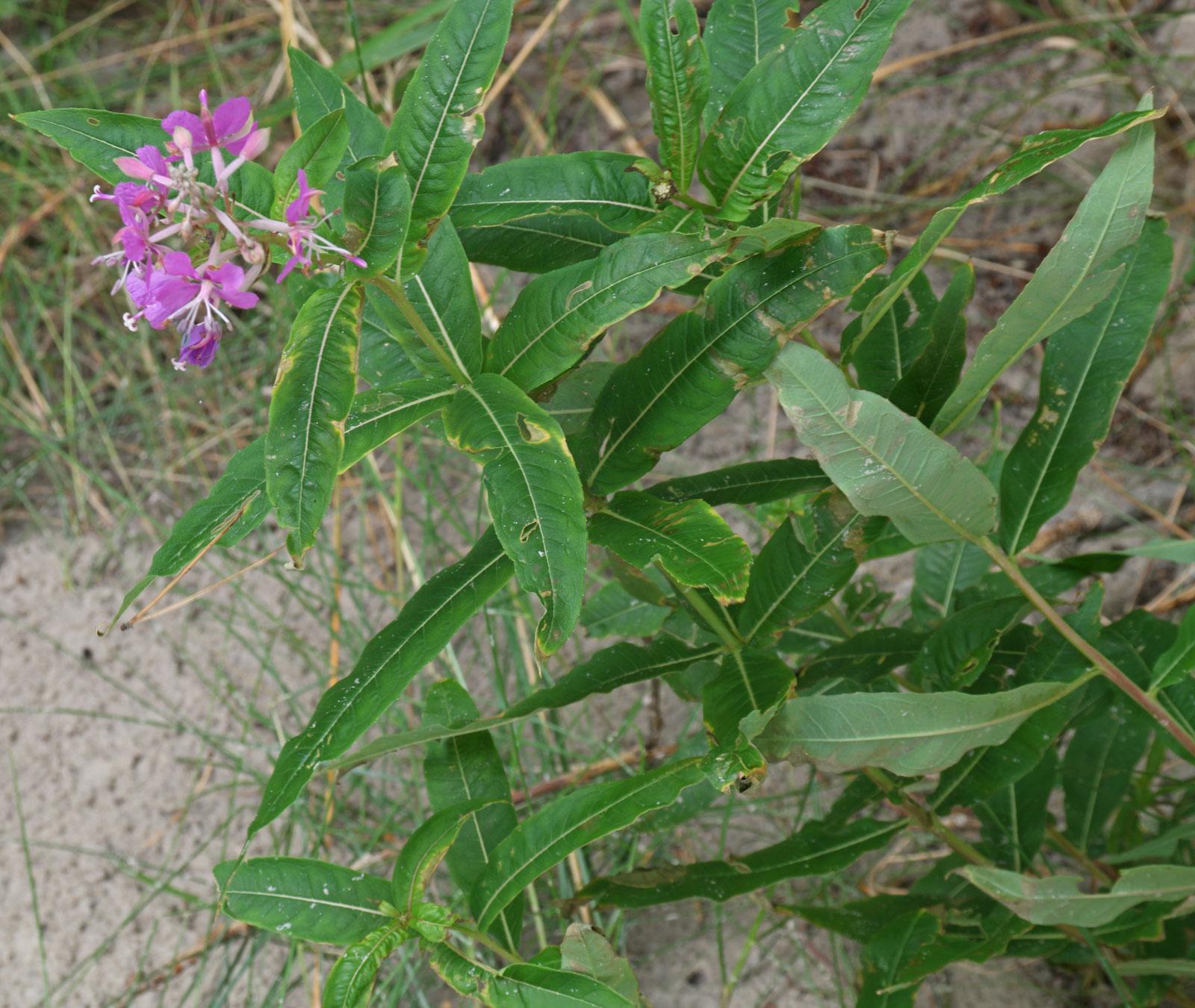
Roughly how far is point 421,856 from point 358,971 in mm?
116

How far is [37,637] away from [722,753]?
194 cm

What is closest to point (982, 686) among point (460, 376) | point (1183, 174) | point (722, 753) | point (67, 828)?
point (722, 753)

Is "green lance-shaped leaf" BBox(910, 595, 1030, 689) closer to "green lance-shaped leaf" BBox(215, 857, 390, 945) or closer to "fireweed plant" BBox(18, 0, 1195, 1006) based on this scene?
"fireweed plant" BBox(18, 0, 1195, 1006)

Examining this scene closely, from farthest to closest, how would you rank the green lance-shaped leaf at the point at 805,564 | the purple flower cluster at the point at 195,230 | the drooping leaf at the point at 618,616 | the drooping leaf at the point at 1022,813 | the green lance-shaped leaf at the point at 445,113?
the drooping leaf at the point at 618,616, the drooping leaf at the point at 1022,813, the green lance-shaped leaf at the point at 805,564, the green lance-shaped leaf at the point at 445,113, the purple flower cluster at the point at 195,230

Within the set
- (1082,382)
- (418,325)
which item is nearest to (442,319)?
(418,325)

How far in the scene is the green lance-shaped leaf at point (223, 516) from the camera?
3.08 ft

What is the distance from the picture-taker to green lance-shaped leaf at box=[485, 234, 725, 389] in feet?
2.99

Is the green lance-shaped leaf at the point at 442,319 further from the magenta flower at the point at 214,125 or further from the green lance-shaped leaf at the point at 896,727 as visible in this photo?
the green lance-shaped leaf at the point at 896,727

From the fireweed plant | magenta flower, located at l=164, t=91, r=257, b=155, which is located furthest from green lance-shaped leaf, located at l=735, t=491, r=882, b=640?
magenta flower, located at l=164, t=91, r=257, b=155

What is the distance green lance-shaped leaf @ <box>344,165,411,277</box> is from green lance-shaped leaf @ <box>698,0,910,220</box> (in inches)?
11.8

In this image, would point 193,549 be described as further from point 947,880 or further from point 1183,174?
point 1183,174

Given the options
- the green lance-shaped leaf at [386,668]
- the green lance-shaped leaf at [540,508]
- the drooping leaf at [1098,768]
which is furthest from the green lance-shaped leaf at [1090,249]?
the drooping leaf at [1098,768]

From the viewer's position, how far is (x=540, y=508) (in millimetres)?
894

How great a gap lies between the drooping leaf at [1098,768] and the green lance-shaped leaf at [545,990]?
0.72 metres
